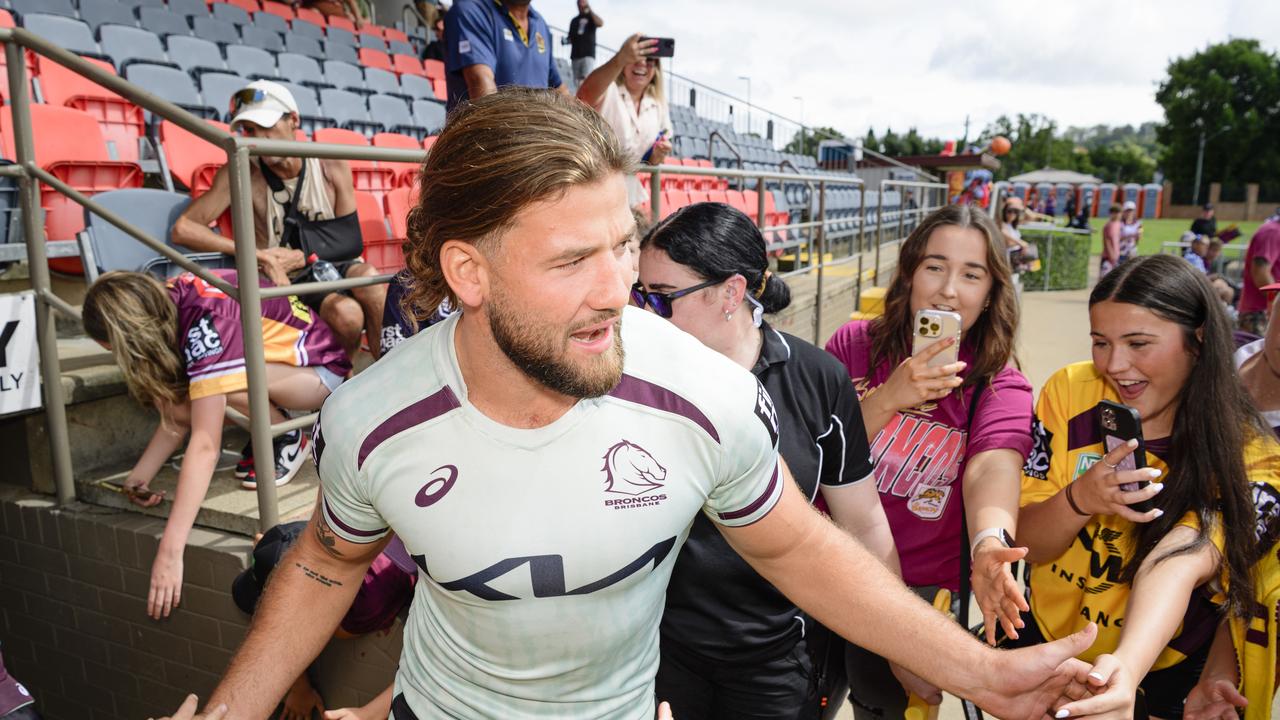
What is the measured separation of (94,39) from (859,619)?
304 inches

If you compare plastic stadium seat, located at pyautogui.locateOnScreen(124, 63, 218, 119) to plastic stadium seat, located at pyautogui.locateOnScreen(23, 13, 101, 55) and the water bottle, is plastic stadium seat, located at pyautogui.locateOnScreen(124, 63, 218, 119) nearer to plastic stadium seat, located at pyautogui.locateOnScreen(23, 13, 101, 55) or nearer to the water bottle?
plastic stadium seat, located at pyautogui.locateOnScreen(23, 13, 101, 55)

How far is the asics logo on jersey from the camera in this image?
1.25 m

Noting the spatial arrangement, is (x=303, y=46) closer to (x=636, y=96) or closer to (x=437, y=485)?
(x=636, y=96)

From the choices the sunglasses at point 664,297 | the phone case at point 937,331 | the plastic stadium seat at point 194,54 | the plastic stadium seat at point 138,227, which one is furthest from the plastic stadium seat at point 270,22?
the phone case at point 937,331

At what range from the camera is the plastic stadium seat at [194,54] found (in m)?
6.91

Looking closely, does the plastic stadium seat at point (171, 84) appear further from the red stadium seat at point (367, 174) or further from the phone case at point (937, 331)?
the phone case at point (937, 331)

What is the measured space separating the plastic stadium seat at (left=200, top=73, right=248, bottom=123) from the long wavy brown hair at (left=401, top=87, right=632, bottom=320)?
5.84 metres

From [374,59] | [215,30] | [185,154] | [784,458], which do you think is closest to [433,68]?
[374,59]

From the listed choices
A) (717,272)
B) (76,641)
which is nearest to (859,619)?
(717,272)

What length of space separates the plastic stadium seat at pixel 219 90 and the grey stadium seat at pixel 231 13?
311cm

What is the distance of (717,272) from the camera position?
2018 mm

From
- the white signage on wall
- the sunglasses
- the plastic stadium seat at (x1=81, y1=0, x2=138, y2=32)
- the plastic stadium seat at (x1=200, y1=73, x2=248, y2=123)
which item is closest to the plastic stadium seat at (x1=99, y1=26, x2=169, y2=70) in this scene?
the plastic stadium seat at (x1=81, y1=0, x2=138, y2=32)

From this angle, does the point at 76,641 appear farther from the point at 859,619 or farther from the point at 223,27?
the point at 223,27

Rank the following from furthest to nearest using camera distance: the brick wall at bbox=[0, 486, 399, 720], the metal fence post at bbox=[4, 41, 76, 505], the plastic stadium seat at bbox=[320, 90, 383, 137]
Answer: the plastic stadium seat at bbox=[320, 90, 383, 137]
the metal fence post at bbox=[4, 41, 76, 505]
the brick wall at bbox=[0, 486, 399, 720]
